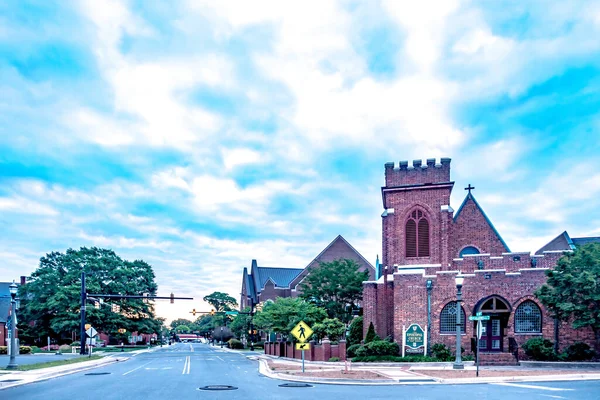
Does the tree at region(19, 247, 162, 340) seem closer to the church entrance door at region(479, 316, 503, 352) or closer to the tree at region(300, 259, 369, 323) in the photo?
the tree at region(300, 259, 369, 323)

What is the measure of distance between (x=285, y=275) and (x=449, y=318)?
60.4 meters

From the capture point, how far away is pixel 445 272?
3288 centimetres

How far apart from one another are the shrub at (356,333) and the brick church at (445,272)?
120 cm

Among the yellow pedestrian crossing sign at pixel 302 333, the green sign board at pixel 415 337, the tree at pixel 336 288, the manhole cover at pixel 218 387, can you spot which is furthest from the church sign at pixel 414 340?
the manhole cover at pixel 218 387

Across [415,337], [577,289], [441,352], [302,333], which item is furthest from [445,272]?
[302,333]

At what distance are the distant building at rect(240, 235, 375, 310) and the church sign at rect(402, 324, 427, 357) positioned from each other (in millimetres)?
37017

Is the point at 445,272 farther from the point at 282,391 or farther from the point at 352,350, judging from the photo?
the point at 282,391

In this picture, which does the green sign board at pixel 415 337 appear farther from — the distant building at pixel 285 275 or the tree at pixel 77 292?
the tree at pixel 77 292

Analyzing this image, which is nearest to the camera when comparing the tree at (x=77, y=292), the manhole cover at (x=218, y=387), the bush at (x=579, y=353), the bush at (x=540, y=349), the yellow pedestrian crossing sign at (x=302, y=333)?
the manhole cover at (x=218, y=387)

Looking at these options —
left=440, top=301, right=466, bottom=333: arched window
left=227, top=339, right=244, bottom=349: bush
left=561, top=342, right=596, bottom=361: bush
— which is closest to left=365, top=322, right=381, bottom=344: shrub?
left=440, top=301, right=466, bottom=333: arched window

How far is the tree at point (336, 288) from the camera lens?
153 feet

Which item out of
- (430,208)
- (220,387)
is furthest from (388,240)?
(220,387)

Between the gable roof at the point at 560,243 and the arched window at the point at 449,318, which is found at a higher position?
the gable roof at the point at 560,243

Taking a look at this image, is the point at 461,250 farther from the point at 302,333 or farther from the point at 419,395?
the point at 419,395
